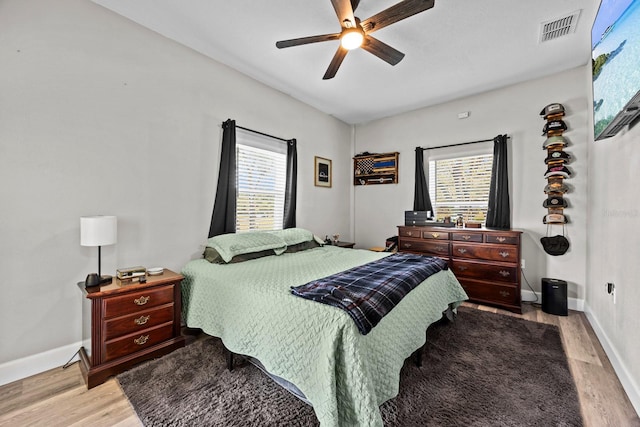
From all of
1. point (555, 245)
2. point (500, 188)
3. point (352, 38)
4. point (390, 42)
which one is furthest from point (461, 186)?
point (352, 38)

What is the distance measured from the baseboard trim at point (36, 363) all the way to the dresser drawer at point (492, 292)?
4.08 m

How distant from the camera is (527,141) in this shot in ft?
11.7

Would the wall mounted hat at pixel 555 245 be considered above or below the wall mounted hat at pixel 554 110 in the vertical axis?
below

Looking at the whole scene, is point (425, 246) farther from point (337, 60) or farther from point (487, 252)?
point (337, 60)

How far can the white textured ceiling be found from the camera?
2293 millimetres

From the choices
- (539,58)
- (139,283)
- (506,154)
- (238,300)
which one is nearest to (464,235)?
(506,154)

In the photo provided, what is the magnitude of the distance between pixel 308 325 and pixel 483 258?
2845 mm

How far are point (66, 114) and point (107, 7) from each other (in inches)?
40.3

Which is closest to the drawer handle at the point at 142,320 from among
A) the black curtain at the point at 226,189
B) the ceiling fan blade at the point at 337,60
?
the black curtain at the point at 226,189

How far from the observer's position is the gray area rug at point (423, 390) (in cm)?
154

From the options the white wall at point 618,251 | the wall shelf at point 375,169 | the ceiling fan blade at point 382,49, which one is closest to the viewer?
the white wall at point 618,251

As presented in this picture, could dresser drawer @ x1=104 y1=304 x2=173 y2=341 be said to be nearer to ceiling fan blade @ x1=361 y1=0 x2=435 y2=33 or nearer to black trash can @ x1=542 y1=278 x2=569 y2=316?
ceiling fan blade @ x1=361 y1=0 x2=435 y2=33

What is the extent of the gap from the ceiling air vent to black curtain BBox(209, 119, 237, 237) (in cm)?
328

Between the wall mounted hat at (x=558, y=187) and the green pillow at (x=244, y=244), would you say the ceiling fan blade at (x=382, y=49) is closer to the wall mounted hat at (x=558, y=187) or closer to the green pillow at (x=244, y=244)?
the green pillow at (x=244, y=244)
